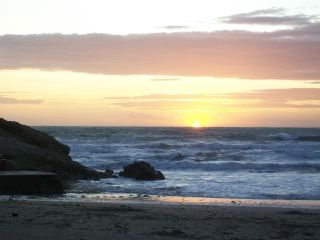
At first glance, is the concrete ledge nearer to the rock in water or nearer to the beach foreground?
the beach foreground

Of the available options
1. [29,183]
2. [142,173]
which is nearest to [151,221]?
[29,183]

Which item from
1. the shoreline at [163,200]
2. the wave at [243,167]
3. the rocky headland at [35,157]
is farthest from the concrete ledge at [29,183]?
the wave at [243,167]

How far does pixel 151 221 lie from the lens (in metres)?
11.0

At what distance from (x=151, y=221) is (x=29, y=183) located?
7494mm

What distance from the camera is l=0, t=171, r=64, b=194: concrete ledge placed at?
55.7 ft

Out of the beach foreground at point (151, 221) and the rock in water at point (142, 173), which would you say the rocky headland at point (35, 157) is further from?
the beach foreground at point (151, 221)

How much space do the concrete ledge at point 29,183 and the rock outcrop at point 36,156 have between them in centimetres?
200

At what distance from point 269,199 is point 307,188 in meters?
3.09

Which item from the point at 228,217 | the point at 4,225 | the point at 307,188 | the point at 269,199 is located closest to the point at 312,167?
the point at 307,188

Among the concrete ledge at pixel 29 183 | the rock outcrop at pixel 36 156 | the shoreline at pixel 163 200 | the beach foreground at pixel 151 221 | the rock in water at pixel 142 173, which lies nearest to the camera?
the beach foreground at pixel 151 221

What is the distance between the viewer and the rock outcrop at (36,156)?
20.8m

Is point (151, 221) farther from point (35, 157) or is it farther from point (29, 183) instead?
point (35, 157)

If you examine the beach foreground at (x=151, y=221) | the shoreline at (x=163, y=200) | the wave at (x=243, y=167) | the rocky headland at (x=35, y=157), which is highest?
the rocky headland at (x=35, y=157)

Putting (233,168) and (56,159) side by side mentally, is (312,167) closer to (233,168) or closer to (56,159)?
(233,168)
